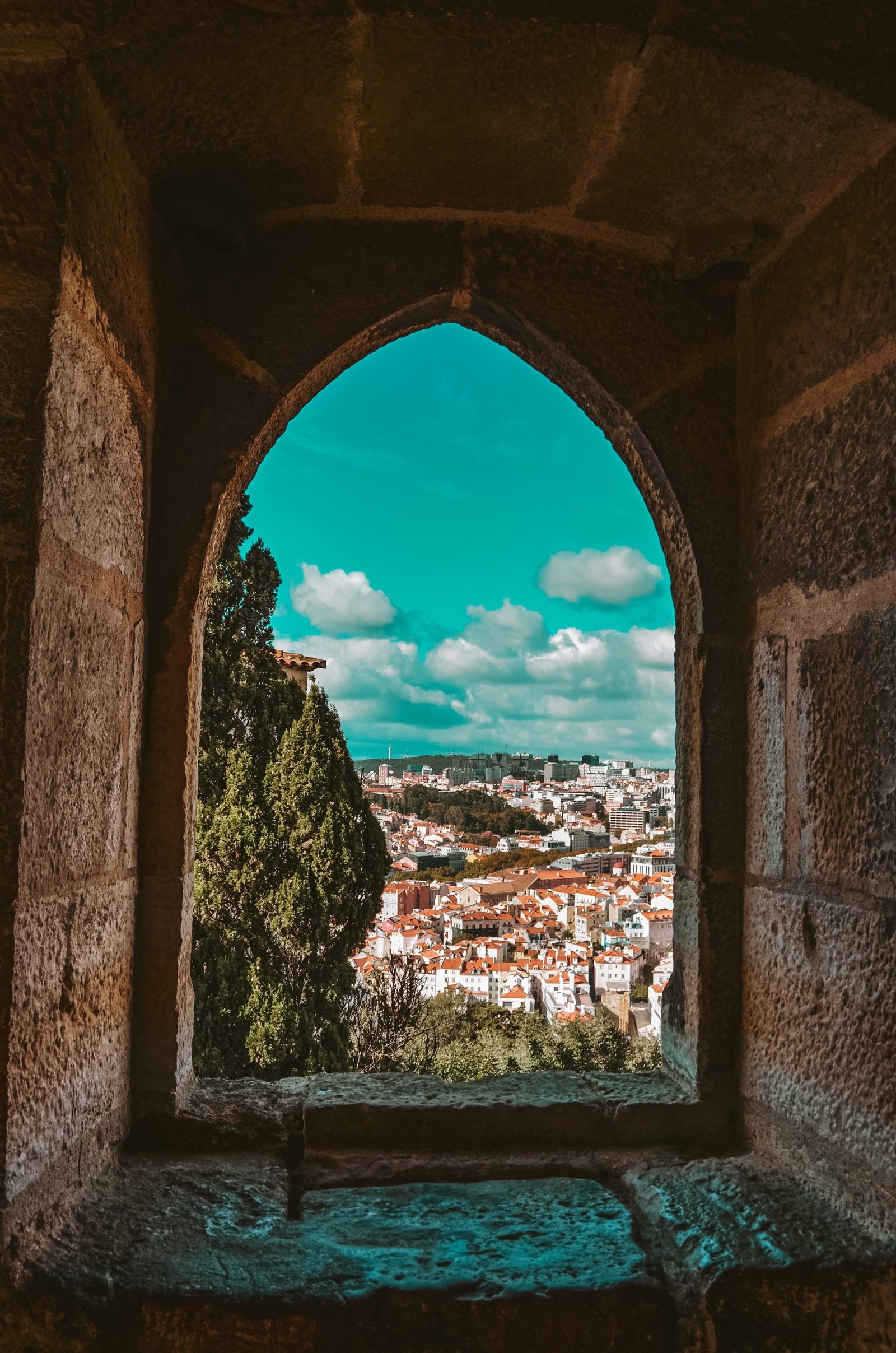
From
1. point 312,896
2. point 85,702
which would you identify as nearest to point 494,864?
point 312,896

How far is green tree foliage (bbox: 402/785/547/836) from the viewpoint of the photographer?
13820 millimetres

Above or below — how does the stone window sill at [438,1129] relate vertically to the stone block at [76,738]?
below

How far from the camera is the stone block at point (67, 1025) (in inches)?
37.1

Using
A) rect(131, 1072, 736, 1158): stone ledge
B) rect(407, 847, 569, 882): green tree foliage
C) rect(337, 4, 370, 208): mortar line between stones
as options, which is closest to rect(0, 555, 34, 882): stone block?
rect(131, 1072, 736, 1158): stone ledge

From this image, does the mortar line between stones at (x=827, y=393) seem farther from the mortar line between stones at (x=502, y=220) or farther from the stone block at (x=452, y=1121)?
the stone block at (x=452, y=1121)

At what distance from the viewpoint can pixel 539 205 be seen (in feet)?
4.51

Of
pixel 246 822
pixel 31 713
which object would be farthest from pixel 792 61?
pixel 246 822

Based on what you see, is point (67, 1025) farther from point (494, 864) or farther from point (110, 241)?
point (494, 864)

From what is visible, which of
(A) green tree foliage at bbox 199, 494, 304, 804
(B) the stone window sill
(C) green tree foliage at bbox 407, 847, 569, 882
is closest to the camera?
(B) the stone window sill

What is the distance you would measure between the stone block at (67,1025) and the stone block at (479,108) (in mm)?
1018

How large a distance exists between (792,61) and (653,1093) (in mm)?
1349

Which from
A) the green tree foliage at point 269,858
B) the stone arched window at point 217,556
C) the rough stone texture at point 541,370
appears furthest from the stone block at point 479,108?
the green tree foliage at point 269,858

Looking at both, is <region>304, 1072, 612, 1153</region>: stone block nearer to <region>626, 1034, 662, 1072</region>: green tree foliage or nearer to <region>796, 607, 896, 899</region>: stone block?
<region>796, 607, 896, 899</region>: stone block

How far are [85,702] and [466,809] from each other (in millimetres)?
12983
